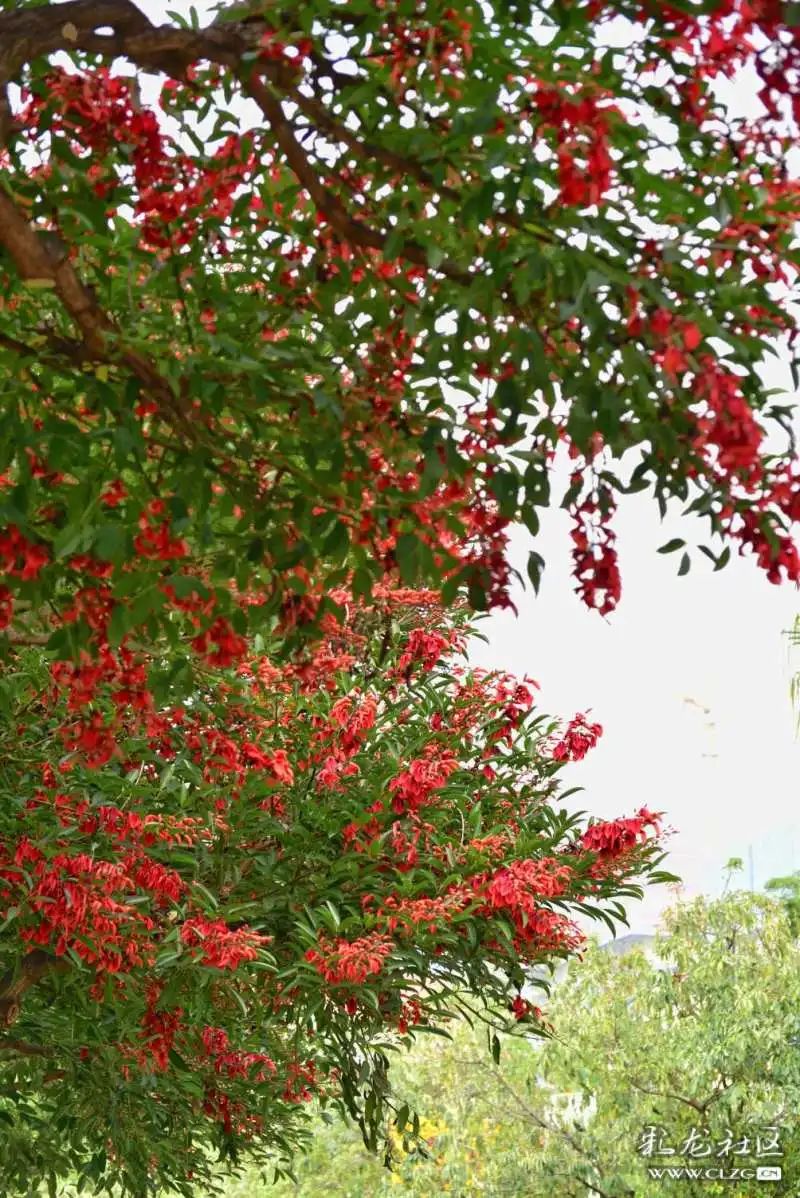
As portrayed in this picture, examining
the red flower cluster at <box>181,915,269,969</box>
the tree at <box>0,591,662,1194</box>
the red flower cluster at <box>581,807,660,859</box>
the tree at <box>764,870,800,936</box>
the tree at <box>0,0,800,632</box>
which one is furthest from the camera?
the tree at <box>764,870,800,936</box>

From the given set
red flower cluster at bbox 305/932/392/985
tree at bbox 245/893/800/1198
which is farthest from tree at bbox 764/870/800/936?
red flower cluster at bbox 305/932/392/985

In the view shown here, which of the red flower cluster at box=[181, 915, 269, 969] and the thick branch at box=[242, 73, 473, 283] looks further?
the red flower cluster at box=[181, 915, 269, 969]

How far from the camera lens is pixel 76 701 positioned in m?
5.34

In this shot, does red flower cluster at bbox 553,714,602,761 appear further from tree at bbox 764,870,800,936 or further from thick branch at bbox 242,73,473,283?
tree at bbox 764,870,800,936

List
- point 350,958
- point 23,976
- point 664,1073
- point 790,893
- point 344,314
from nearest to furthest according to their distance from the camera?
point 344,314 → point 350,958 → point 23,976 → point 664,1073 → point 790,893

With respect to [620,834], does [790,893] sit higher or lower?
higher

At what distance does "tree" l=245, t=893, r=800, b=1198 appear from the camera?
17.0 meters

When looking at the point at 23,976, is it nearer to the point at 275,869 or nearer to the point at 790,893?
the point at 275,869

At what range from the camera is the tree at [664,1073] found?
16984 millimetres

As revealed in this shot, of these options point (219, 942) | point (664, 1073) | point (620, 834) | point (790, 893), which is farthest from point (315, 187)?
point (790, 893)

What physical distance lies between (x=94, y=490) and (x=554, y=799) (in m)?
6.69

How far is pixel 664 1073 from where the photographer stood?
1748cm

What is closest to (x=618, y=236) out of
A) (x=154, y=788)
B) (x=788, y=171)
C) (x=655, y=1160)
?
(x=788, y=171)

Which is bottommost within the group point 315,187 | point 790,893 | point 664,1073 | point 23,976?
point 23,976
